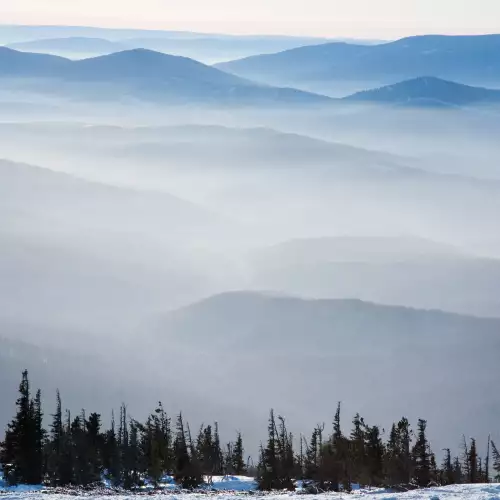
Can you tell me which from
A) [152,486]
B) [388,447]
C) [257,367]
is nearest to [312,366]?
[257,367]

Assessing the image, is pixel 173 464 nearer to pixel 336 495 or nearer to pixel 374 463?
pixel 374 463

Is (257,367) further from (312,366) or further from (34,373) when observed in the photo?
(34,373)

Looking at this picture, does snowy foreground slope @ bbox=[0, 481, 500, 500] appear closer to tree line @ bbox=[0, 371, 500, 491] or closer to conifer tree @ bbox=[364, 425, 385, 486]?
tree line @ bbox=[0, 371, 500, 491]

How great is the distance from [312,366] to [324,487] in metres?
148

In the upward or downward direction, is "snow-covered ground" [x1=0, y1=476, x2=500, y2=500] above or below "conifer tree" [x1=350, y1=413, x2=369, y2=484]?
below

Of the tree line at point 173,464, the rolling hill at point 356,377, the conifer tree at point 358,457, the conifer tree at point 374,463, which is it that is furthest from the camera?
the rolling hill at point 356,377

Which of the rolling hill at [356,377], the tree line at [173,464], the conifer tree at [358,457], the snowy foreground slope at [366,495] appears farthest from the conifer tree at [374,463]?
the rolling hill at [356,377]

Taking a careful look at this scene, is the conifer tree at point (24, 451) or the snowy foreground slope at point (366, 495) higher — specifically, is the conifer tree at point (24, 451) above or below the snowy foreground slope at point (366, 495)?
above

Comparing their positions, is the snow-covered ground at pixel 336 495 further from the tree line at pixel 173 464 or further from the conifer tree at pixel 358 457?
the conifer tree at pixel 358 457

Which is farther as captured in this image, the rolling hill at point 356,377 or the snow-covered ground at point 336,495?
the rolling hill at point 356,377

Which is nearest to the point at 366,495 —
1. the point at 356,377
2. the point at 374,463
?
the point at 374,463

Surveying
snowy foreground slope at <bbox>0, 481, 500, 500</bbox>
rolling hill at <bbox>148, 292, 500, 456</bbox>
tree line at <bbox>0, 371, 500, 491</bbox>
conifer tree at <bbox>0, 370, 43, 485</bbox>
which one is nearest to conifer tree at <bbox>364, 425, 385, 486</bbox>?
tree line at <bbox>0, 371, 500, 491</bbox>

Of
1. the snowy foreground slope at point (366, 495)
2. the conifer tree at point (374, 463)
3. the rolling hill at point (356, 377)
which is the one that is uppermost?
the rolling hill at point (356, 377)

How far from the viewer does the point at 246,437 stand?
129 m
